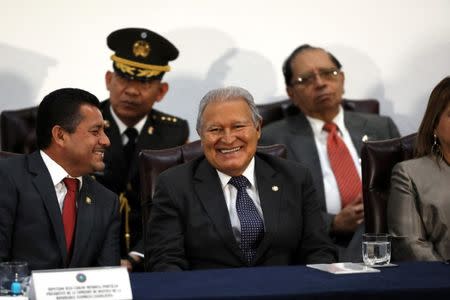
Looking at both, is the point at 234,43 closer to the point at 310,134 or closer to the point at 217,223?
the point at 310,134

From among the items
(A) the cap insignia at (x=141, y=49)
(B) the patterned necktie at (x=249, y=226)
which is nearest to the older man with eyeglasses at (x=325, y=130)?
(A) the cap insignia at (x=141, y=49)

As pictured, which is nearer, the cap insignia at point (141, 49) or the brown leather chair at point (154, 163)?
the brown leather chair at point (154, 163)

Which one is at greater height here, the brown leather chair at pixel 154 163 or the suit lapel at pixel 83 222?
the brown leather chair at pixel 154 163

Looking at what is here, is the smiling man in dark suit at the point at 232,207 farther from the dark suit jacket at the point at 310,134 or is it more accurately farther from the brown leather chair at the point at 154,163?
the dark suit jacket at the point at 310,134

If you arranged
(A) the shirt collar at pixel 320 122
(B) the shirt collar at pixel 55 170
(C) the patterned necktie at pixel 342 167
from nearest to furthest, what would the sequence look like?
(B) the shirt collar at pixel 55 170, (C) the patterned necktie at pixel 342 167, (A) the shirt collar at pixel 320 122

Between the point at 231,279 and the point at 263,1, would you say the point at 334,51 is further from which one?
the point at 231,279

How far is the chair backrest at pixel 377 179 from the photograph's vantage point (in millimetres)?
3533

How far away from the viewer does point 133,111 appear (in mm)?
4371

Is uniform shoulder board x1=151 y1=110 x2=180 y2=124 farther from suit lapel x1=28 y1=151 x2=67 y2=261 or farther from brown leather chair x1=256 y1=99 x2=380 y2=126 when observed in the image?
suit lapel x1=28 y1=151 x2=67 y2=261

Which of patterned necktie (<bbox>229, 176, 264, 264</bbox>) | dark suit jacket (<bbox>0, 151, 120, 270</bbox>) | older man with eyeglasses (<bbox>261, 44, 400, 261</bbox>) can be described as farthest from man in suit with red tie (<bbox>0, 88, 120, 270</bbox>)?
older man with eyeglasses (<bbox>261, 44, 400, 261</bbox>)

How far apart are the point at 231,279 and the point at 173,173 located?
28.3 inches

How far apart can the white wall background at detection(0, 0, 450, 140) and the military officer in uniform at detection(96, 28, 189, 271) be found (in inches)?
16.1

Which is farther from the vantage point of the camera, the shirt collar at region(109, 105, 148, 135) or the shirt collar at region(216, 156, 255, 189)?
the shirt collar at region(109, 105, 148, 135)

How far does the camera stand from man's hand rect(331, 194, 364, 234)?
162 inches
